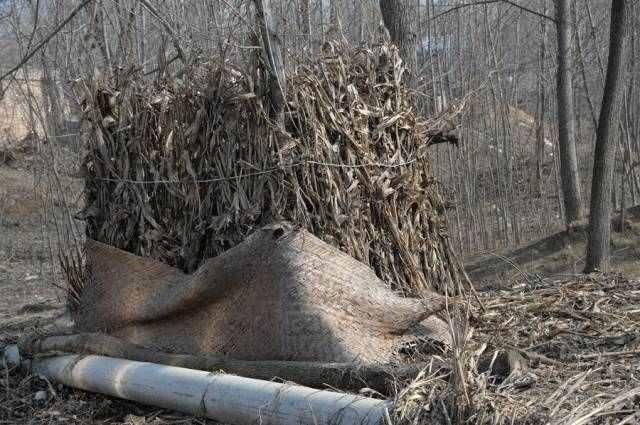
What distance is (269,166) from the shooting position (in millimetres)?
5020

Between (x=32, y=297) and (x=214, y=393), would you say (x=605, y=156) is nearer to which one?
(x=214, y=393)

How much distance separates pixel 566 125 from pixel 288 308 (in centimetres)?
1061

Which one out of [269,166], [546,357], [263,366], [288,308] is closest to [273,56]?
[269,166]

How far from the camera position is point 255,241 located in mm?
4867

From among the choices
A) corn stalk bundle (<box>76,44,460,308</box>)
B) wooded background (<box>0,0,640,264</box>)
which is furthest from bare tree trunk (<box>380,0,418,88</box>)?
corn stalk bundle (<box>76,44,460,308</box>)

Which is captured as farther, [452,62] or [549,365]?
[452,62]

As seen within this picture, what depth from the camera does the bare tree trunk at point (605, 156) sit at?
8438 mm

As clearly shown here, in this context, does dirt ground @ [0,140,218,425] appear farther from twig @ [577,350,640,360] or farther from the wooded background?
twig @ [577,350,640,360]

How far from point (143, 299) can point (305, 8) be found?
2.33 metres

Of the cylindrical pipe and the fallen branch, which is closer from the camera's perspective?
the cylindrical pipe

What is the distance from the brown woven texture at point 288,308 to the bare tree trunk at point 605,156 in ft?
14.1

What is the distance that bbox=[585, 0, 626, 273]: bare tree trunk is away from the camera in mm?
8438

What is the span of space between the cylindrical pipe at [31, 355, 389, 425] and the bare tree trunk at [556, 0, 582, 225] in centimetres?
981

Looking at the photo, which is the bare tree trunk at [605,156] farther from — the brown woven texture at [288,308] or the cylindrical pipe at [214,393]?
the cylindrical pipe at [214,393]
